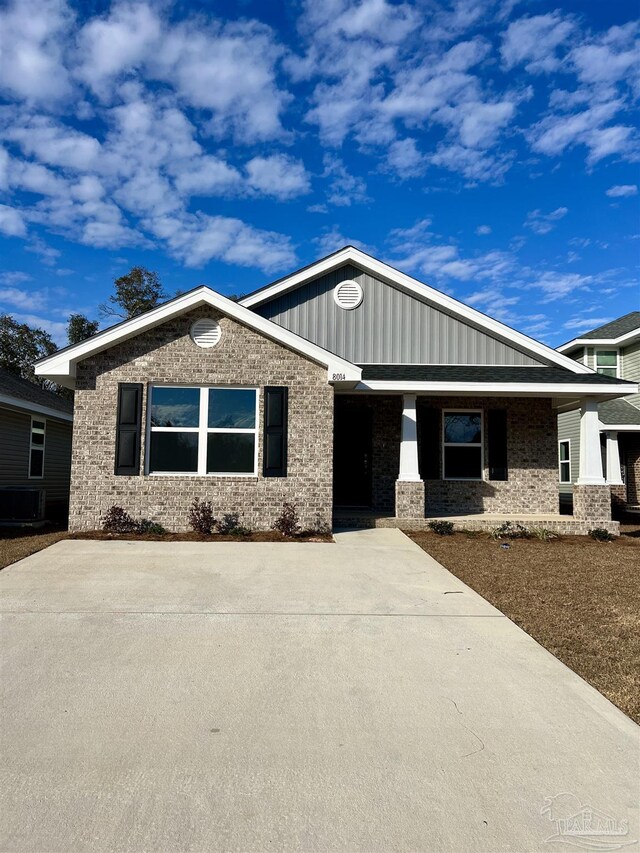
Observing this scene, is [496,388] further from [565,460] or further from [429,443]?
[565,460]

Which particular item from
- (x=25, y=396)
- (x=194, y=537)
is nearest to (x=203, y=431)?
(x=194, y=537)

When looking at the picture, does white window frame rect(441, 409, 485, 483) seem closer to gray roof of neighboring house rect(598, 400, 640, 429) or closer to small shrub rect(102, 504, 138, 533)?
gray roof of neighboring house rect(598, 400, 640, 429)

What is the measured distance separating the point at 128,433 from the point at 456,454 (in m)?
7.39

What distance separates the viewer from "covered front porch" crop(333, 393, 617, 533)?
12734 mm

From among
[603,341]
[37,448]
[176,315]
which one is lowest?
[37,448]

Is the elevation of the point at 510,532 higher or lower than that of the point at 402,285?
lower

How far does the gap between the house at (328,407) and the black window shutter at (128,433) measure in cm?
3

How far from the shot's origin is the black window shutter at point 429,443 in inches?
508

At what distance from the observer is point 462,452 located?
42.4 ft

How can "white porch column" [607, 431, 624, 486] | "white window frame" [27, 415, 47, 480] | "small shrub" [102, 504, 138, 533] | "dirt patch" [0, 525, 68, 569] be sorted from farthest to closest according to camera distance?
1. "white porch column" [607, 431, 624, 486]
2. "white window frame" [27, 415, 47, 480]
3. "small shrub" [102, 504, 138, 533]
4. "dirt patch" [0, 525, 68, 569]

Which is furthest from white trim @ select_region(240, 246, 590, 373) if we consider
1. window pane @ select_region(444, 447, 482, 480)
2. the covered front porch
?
window pane @ select_region(444, 447, 482, 480)

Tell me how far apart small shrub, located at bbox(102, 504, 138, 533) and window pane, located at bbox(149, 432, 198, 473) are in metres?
1.01

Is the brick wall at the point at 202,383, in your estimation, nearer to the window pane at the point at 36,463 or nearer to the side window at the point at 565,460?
the window pane at the point at 36,463

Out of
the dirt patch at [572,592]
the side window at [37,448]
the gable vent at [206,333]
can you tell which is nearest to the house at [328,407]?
the gable vent at [206,333]
